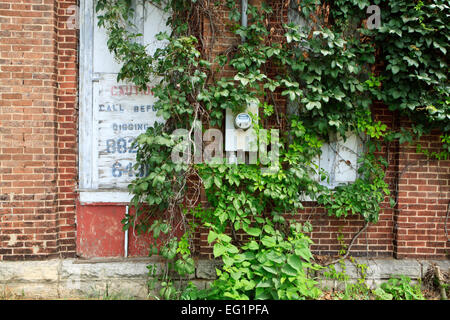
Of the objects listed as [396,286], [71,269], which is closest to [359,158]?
[396,286]

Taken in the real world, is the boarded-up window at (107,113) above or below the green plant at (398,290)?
above

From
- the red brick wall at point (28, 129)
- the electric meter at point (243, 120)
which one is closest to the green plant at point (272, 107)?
the electric meter at point (243, 120)

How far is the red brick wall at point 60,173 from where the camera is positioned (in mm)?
3637

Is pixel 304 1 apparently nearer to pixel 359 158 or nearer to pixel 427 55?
pixel 427 55

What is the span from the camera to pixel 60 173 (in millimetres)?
3840

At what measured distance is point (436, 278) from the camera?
3859 mm

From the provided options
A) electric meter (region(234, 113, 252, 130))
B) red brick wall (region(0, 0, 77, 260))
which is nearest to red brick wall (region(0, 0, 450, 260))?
red brick wall (region(0, 0, 77, 260))

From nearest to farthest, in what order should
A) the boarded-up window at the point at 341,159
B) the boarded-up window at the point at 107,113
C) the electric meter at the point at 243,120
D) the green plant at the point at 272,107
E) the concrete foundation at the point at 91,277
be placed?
the green plant at the point at 272,107, the electric meter at the point at 243,120, the concrete foundation at the point at 91,277, the boarded-up window at the point at 107,113, the boarded-up window at the point at 341,159

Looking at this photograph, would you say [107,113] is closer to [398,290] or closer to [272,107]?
[272,107]

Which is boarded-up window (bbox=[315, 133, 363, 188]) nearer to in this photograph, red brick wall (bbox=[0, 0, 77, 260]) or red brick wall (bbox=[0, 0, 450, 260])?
red brick wall (bbox=[0, 0, 450, 260])

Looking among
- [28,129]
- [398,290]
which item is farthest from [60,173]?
[398,290]

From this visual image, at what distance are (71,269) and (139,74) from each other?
241cm

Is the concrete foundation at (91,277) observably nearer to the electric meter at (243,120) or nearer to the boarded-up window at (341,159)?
the boarded-up window at (341,159)

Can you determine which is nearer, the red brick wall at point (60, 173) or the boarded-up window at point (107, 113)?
the red brick wall at point (60, 173)
